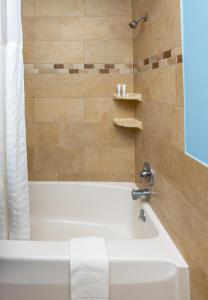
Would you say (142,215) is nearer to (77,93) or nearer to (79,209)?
(79,209)

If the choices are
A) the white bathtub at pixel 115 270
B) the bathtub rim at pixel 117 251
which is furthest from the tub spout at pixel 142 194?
the bathtub rim at pixel 117 251

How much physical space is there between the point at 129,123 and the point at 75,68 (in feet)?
2.27

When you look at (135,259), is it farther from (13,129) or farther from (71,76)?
(71,76)

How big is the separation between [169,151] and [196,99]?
461mm

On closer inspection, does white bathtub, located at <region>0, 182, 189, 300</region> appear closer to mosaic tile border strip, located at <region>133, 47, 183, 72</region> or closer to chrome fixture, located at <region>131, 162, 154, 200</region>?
chrome fixture, located at <region>131, 162, 154, 200</region>

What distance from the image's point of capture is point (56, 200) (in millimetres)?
2748

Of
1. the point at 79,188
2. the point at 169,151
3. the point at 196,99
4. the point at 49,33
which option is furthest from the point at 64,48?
the point at 196,99

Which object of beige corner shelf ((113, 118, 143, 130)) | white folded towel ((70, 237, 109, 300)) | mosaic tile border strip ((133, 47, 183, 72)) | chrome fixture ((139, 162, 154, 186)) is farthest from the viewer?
beige corner shelf ((113, 118, 143, 130))

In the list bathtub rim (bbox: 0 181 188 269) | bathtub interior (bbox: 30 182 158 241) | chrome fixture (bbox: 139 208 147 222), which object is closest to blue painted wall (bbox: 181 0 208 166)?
bathtub rim (bbox: 0 181 188 269)

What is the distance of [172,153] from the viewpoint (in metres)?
1.58

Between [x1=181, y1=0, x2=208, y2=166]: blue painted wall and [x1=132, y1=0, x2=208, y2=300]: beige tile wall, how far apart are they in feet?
0.25

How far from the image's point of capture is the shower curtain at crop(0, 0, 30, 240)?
1553mm

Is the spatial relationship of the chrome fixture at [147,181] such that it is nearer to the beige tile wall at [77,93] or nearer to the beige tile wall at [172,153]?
the beige tile wall at [172,153]

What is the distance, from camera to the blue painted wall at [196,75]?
3.68ft
